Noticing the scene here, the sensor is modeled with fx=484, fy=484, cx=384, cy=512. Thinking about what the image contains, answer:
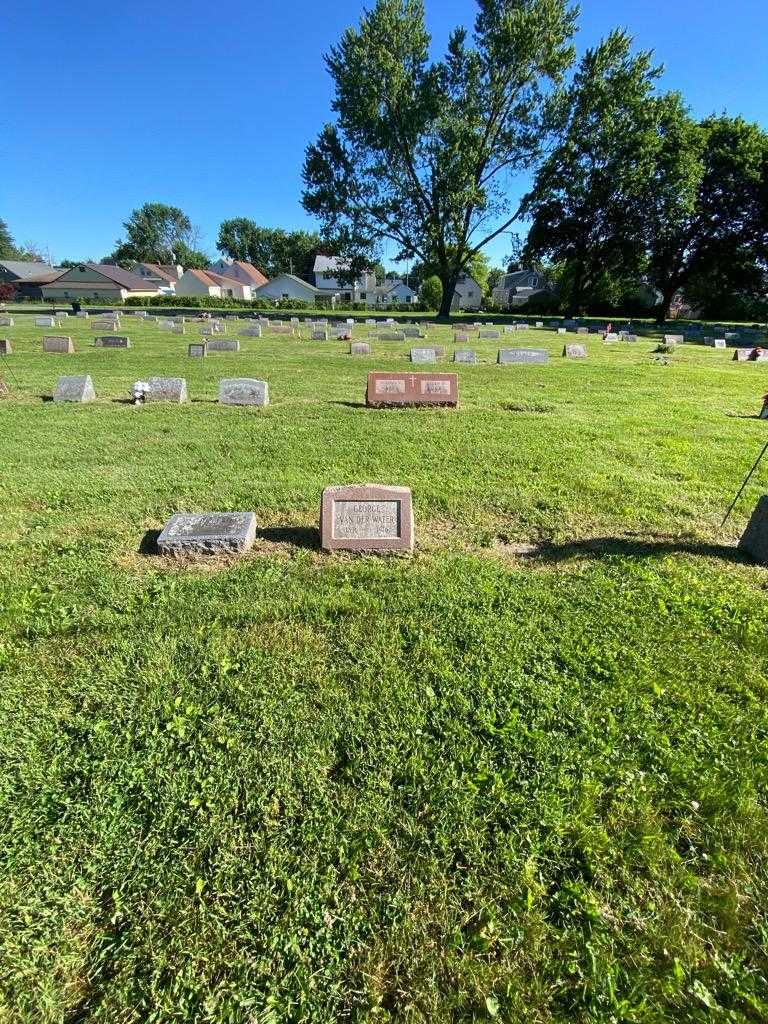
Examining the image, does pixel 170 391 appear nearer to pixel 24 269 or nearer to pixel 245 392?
pixel 245 392

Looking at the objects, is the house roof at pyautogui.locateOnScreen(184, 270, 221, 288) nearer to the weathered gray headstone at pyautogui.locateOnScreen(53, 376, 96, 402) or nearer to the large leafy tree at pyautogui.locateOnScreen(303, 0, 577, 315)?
the large leafy tree at pyautogui.locateOnScreen(303, 0, 577, 315)

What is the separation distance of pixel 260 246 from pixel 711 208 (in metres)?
77.1

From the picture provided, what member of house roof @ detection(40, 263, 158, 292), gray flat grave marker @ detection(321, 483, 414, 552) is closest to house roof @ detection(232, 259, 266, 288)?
house roof @ detection(40, 263, 158, 292)

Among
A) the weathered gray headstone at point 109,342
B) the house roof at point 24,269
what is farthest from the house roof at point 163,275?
the weathered gray headstone at point 109,342

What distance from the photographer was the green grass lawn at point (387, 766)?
1659 millimetres

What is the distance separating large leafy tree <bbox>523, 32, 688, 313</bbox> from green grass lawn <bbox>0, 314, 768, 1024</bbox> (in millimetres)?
38369

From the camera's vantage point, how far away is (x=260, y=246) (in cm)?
9106

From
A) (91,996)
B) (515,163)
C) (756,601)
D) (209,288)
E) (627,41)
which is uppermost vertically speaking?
(627,41)

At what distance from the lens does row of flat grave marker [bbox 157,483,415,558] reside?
4102 mm

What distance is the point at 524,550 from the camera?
4.39m

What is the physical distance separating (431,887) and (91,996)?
3.92ft

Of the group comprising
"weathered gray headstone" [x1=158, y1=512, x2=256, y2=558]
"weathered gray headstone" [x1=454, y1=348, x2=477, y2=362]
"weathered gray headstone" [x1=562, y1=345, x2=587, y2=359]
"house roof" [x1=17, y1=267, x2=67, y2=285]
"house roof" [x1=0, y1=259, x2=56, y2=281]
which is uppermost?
"house roof" [x1=0, y1=259, x2=56, y2=281]

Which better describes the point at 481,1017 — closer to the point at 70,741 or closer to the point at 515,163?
the point at 70,741

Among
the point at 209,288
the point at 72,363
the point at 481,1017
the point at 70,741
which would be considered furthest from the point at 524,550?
the point at 209,288
